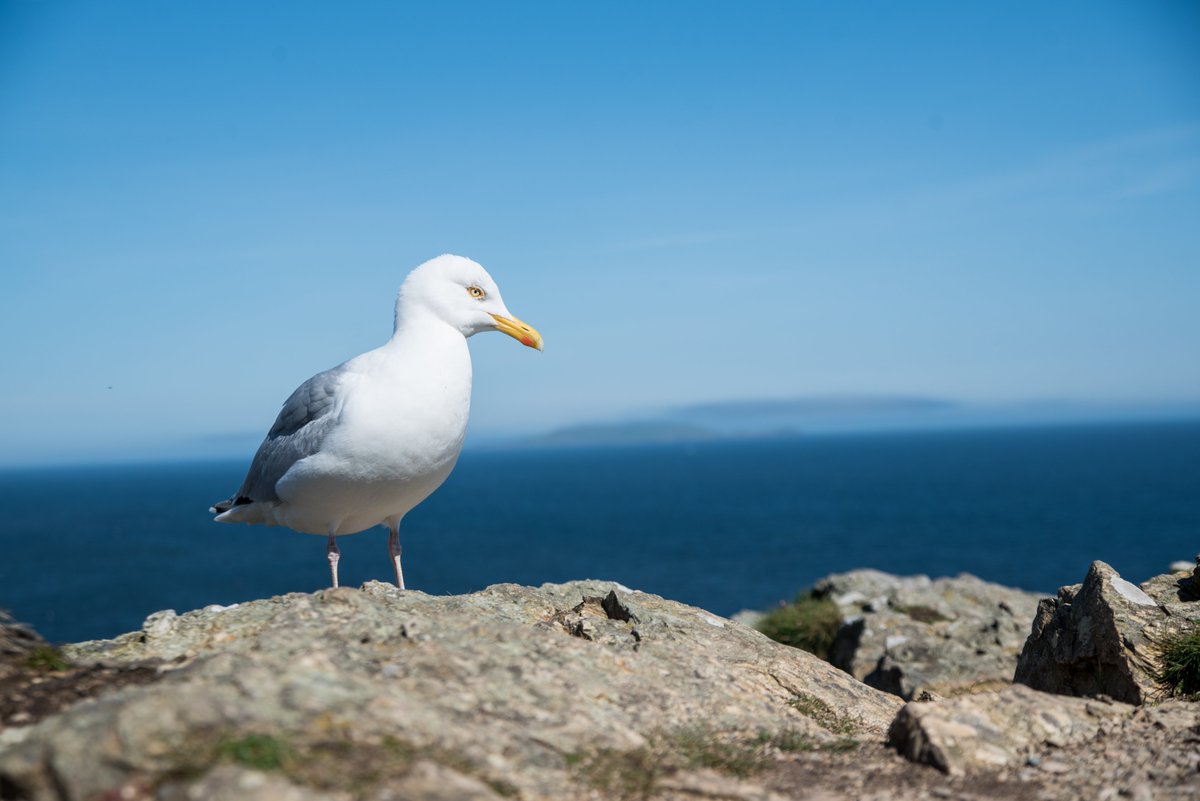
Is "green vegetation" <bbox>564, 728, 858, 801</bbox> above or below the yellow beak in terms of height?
below

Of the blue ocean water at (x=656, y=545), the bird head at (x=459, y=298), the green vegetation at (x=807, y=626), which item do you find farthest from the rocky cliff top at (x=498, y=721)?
the blue ocean water at (x=656, y=545)

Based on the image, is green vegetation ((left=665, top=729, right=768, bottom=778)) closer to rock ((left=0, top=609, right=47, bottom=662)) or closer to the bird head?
rock ((left=0, top=609, right=47, bottom=662))

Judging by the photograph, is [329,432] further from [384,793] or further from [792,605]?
[792,605]

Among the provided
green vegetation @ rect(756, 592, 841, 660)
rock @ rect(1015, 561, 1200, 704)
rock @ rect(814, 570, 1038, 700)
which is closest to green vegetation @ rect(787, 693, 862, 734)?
rock @ rect(1015, 561, 1200, 704)

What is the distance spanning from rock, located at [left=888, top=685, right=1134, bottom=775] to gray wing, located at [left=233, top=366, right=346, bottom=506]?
5010 millimetres

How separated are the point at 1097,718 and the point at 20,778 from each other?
5867 mm

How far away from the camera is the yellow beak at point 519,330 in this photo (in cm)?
888

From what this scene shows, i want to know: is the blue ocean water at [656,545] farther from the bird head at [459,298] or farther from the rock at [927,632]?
the bird head at [459,298]

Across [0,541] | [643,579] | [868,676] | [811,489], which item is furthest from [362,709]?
[811,489]

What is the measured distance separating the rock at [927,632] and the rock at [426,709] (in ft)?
17.2

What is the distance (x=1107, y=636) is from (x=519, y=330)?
5346 mm

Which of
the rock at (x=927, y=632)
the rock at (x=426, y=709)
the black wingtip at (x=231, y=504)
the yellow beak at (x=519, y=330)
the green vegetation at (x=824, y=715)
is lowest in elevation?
the rock at (x=927, y=632)

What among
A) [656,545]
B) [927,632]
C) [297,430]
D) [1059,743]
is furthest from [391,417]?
[656,545]

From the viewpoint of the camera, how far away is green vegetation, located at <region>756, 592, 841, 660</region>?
16.4 meters
